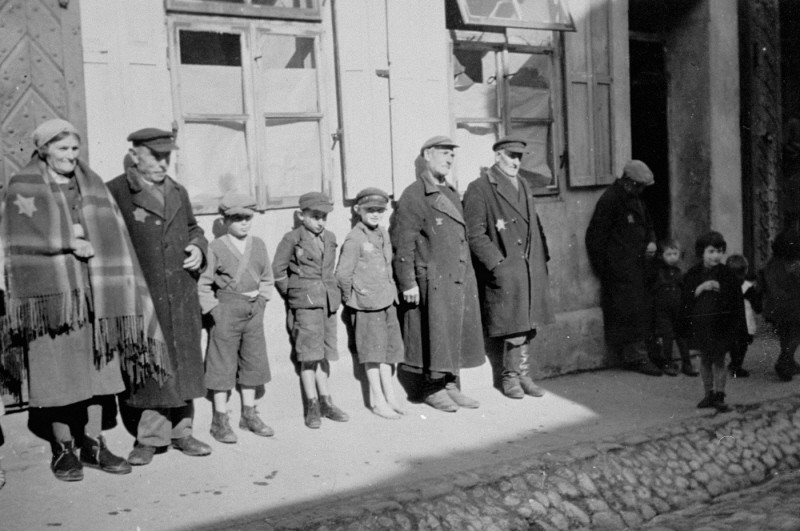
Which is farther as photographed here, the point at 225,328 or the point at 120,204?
the point at 225,328

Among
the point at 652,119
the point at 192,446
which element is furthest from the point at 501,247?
the point at 652,119

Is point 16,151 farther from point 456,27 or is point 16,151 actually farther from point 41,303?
point 456,27

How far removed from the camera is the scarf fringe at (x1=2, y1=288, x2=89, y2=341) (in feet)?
15.7

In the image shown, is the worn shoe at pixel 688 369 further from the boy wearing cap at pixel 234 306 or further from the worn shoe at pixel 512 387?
the boy wearing cap at pixel 234 306

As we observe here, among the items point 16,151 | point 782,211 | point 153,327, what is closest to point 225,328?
point 153,327

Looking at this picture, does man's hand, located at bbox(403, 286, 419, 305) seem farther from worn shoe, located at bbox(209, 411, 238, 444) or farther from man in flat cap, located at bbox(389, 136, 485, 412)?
worn shoe, located at bbox(209, 411, 238, 444)

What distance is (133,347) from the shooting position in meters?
5.17

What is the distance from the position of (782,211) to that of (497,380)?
15.7 ft

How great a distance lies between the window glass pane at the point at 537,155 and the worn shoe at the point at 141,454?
4048 mm

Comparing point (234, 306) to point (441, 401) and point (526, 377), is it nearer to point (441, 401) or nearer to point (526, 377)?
point (441, 401)

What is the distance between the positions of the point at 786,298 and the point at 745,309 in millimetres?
653

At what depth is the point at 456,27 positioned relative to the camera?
742cm

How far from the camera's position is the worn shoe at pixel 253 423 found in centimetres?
594

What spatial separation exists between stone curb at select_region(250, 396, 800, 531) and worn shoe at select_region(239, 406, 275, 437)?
1351 millimetres
